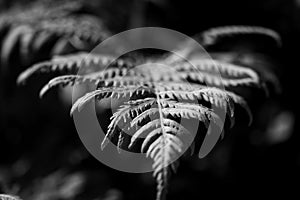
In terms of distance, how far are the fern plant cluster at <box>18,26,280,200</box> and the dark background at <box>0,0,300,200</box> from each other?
436 mm

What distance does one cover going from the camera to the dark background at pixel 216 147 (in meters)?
1.63

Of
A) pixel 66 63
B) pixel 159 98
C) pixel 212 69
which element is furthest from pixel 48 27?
pixel 159 98

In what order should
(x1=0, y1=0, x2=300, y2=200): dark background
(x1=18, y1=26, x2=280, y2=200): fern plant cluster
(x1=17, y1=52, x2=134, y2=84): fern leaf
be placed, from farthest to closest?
(x1=0, y1=0, x2=300, y2=200): dark background → (x1=17, y1=52, x2=134, y2=84): fern leaf → (x1=18, y1=26, x2=280, y2=200): fern plant cluster

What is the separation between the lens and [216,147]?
171 centimetres

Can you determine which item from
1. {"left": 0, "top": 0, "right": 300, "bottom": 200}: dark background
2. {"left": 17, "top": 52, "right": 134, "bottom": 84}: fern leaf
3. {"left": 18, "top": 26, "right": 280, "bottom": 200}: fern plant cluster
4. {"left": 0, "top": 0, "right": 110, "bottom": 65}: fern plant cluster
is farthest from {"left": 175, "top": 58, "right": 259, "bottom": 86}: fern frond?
{"left": 0, "top": 0, "right": 300, "bottom": 200}: dark background

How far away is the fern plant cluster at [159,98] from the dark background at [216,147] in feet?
1.43

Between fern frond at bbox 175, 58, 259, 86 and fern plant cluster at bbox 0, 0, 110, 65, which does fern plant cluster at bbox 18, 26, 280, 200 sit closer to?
fern frond at bbox 175, 58, 259, 86

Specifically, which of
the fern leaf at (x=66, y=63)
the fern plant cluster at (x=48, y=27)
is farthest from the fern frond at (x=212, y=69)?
the fern plant cluster at (x=48, y=27)

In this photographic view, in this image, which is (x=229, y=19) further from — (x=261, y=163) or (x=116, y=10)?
(x=261, y=163)

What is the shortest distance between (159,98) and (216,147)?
892 mm

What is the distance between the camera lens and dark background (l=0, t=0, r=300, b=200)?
1.63 m

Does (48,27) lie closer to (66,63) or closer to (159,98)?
(66,63)

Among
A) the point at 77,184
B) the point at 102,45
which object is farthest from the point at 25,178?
the point at 102,45

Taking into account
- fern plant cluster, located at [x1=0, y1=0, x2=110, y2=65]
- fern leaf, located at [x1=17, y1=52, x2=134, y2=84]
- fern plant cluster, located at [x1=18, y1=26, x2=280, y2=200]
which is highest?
fern plant cluster, located at [x1=0, y1=0, x2=110, y2=65]
